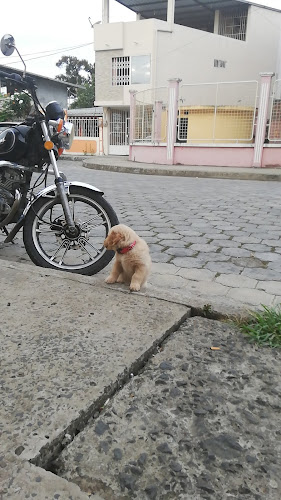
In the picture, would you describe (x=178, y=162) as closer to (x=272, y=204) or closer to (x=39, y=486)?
(x=272, y=204)

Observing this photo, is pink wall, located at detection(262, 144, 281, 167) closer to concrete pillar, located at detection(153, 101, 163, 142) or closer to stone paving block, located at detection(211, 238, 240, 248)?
concrete pillar, located at detection(153, 101, 163, 142)

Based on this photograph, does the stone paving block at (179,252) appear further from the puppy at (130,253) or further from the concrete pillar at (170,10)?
the concrete pillar at (170,10)

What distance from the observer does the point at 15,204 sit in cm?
313

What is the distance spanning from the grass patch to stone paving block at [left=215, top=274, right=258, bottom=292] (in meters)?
0.73

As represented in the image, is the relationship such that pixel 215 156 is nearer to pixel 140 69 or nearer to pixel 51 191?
pixel 51 191

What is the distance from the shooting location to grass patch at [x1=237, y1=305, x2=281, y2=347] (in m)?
2.05

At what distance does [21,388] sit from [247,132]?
44.6 ft

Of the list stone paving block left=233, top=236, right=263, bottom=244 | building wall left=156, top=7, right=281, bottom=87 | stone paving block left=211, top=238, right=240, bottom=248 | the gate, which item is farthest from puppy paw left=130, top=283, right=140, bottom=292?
building wall left=156, top=7, right=281, bottom=87

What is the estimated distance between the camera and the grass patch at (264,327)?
205 centimetres

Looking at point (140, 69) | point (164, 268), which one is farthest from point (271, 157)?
point (140, 69)

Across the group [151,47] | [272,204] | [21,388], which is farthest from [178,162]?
[21,388]

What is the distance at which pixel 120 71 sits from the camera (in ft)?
84.0

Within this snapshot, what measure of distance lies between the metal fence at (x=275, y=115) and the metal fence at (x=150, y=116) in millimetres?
4324

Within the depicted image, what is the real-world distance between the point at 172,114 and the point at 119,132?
12.1 meters
